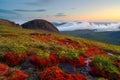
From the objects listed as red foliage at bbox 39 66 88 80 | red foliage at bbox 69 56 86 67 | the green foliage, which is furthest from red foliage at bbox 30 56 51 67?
the green foliage

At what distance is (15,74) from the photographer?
76.8 feet

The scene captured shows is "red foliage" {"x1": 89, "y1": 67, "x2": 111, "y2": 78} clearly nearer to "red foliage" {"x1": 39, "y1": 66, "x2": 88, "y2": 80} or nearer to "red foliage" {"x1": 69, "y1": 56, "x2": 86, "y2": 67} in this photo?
"red foliage" {"x1": 69, "y1": 56, "x2": 86, "y2": 67}

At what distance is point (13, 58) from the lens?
28.3 metres

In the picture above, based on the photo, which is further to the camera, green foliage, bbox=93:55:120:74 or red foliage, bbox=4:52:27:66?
red foliage, bbox=4:52:27:66

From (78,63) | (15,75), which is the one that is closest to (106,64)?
(78,63)

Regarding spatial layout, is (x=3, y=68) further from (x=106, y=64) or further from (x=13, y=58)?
(x=106, y=64)

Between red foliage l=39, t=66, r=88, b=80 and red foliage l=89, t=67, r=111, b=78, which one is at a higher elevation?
red foliage l=39, t=66, r=88, b=80

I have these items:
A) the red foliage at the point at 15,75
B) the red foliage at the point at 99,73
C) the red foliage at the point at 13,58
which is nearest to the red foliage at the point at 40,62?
the red foliage at the point at 13,58

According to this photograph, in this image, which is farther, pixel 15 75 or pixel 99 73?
pixel 99 73

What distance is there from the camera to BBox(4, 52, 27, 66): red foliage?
2789cm

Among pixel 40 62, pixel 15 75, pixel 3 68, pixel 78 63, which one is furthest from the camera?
pixel 78 63

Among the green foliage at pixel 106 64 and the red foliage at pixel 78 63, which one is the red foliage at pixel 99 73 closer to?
the green foliage at pixel 106 64

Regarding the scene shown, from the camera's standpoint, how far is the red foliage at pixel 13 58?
27.9 m

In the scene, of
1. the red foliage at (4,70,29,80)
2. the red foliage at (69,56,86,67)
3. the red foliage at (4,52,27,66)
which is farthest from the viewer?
the red foliage at (69,56,86,67)
